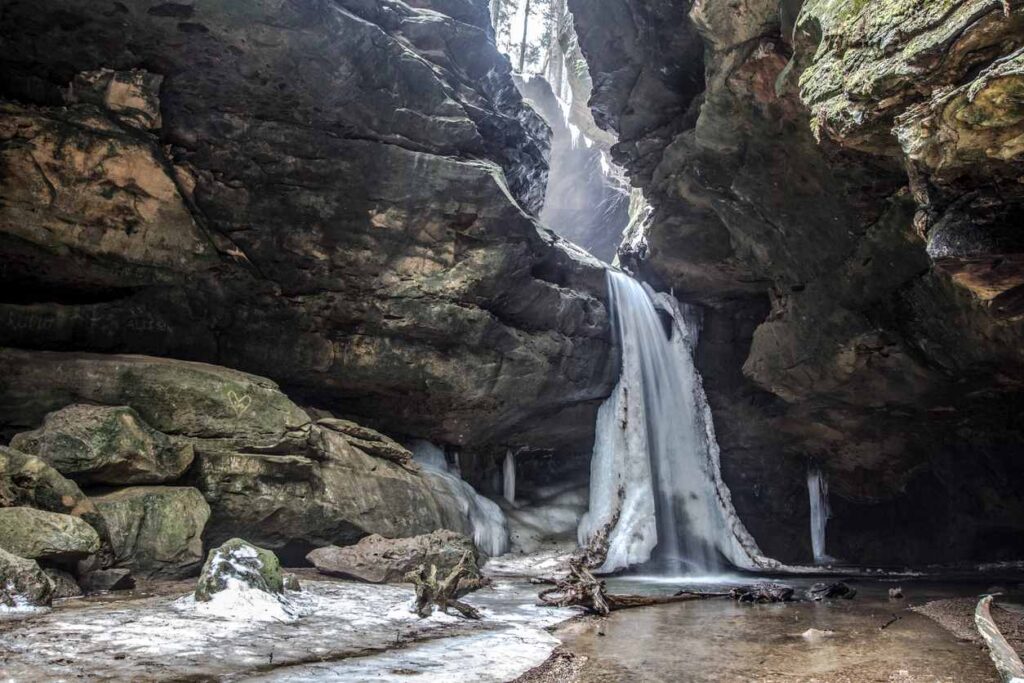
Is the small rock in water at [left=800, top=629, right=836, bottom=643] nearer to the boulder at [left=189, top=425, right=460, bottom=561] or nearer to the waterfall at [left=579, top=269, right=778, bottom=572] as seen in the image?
the boulder at [left=189, top=425, right=460, bottom=561]

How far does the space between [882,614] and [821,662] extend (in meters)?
4.01

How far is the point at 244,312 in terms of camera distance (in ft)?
51.3

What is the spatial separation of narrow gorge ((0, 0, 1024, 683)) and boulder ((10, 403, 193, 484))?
0.18ft

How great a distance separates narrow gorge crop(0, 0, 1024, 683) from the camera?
6441 millimetres

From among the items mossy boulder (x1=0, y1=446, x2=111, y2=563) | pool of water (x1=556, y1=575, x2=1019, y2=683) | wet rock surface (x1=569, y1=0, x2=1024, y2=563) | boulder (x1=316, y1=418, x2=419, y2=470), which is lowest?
pool of water (x1=556, y1=575, x2=1019, y2=683)

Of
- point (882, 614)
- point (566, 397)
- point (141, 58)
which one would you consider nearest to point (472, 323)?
point (566, 397)

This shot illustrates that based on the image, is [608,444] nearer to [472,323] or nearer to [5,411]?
[472,323]

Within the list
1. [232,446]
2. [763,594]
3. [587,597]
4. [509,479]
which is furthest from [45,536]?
[509,479]

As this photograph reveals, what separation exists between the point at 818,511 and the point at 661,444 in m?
5.71

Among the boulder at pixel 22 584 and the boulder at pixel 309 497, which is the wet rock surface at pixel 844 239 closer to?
the boulder at pixel 309 497

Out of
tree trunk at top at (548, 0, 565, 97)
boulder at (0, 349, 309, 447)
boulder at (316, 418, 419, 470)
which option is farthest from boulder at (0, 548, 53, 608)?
tree trunk at top at (548, 0, 565, 97)

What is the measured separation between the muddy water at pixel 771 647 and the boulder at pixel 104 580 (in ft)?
18.7

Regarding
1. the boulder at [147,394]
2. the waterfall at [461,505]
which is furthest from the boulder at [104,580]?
the waterfall at [461,505]

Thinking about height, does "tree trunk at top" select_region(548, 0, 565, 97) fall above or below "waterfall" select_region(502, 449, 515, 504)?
above
